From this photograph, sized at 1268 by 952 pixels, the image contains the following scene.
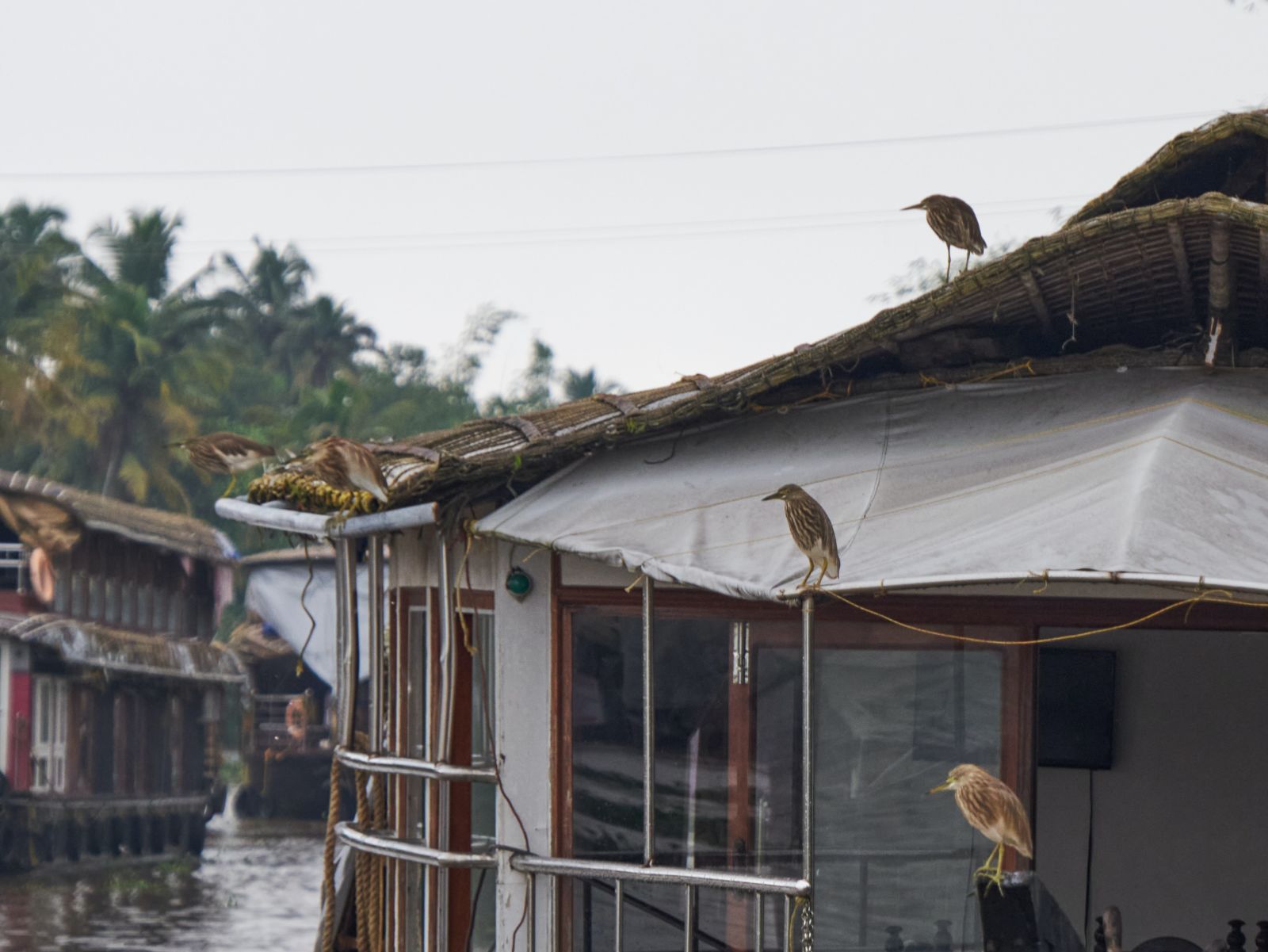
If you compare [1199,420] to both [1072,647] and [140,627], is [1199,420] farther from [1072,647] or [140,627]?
[140,627]

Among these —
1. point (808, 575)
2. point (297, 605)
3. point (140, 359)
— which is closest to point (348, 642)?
point (808, 575)

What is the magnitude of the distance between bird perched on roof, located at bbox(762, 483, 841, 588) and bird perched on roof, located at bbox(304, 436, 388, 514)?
77.0 inches

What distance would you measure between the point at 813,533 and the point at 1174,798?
372cm

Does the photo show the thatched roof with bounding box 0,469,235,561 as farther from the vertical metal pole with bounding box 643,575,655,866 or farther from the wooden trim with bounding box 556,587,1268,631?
the vertical metal pole with bounding box 643,575,655,866

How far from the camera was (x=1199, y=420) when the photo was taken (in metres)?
5.07

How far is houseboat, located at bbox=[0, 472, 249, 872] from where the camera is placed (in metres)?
22.1

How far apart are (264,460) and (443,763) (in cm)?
190

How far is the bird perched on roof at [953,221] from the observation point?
5.83 m

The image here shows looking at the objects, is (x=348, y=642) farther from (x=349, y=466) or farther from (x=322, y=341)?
(x=322, y=341)

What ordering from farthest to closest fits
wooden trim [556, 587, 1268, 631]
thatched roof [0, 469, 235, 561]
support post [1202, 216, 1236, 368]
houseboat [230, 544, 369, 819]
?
houseboat [230, 544, 369, 819] < thatched roof [0, 469, 235, 561] < wooden trim [556, 587, 1268, 631] < support post [1202, 216, 1236, 368]

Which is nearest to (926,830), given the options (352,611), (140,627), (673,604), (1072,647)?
(673,604)

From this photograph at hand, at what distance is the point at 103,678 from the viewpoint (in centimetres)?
2388

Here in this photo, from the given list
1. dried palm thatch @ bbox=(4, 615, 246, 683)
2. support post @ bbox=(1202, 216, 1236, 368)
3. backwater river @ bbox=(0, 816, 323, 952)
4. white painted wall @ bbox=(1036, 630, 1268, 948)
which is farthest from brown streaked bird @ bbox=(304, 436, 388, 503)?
dried palm thatch @ bbox=(4, 615, 246, 683)

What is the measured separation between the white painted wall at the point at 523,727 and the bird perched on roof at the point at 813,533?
6.32 ft
